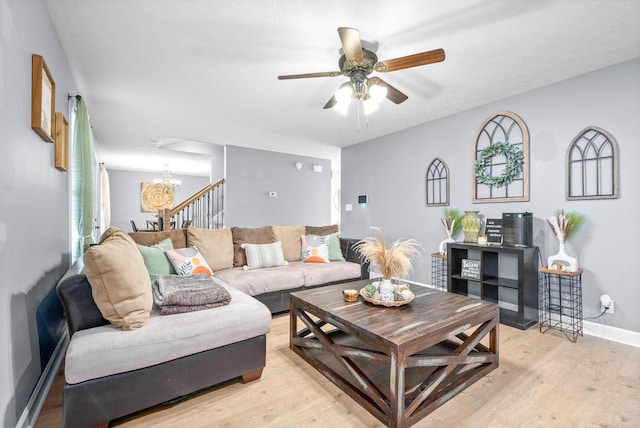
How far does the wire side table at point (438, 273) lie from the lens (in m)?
3.99

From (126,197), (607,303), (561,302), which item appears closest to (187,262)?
(561,302)

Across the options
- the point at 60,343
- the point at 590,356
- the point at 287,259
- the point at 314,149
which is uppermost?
the point at 314,149

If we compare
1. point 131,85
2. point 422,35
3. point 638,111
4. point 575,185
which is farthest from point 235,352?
point 638,111

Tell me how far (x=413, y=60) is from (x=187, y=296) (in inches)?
85.1

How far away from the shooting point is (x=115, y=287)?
5.07 ft

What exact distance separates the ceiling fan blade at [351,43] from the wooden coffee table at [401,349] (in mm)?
1738

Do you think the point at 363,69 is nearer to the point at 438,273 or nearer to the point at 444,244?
the point at 444,244

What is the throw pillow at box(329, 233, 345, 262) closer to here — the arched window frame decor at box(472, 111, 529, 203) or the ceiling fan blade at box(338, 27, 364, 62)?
the arched window frame decor at box(472, 111, 529, 203)

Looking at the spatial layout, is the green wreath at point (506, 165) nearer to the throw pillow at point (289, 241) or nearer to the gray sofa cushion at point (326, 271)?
the gray sofa cushion at point (326, 271)

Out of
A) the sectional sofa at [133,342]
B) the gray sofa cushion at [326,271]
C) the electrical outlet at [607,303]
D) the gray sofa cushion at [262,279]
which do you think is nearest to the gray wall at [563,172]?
the electrical outlet at [607,303]

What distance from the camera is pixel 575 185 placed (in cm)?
284

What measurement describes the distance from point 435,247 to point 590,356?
6.45 ft

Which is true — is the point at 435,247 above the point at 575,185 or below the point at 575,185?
below

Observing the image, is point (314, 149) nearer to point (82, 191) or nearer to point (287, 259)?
point (287, 259)
